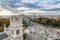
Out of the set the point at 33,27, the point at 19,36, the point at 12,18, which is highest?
the point at 12,18

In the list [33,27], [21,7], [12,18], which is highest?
[21,7]

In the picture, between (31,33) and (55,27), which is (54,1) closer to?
(55,27)

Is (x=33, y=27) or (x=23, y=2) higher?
(x=23, y=2)

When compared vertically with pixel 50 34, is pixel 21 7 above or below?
above

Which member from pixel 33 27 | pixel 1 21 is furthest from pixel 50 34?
pixel 1 21

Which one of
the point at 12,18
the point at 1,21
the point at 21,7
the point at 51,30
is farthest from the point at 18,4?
the point at 51,30

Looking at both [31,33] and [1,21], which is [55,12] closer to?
[31,33]
